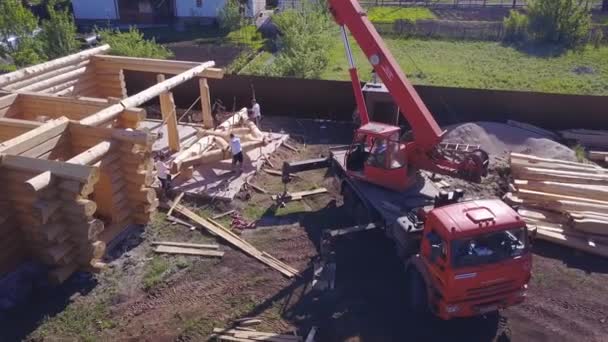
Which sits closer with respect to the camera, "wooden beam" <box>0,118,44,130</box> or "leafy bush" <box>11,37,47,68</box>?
"wooden beam" <box>0,118,44,130</box>

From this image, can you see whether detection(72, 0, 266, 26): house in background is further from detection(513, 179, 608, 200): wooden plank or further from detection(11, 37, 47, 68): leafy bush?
detection(513, 179, 608, 200): wooden plank

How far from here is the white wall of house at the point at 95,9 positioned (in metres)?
41.3

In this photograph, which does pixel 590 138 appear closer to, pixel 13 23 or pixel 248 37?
pixel 248 37

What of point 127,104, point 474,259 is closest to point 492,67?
point 127,104

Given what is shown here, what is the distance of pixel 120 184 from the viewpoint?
13.2 meters

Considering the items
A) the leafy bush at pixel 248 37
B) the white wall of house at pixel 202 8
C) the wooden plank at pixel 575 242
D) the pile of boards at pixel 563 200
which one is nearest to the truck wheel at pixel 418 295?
the pile of boards at pixel 563 200

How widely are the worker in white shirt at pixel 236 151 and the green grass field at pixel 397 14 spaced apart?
2731 centimetres

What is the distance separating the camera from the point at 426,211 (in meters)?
11.1

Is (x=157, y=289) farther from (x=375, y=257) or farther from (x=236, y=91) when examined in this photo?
(x=236, y=91)

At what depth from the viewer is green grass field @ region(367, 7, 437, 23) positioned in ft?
137

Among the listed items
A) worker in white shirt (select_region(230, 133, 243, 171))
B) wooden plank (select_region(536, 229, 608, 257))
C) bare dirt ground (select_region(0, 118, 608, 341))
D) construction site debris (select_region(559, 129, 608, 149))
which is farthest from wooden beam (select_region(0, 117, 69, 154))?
construction site debris (select_region(559, 129, 608, 149))

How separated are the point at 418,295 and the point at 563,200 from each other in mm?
6209

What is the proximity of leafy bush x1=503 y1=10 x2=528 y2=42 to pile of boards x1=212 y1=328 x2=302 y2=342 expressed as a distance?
98.2 feet

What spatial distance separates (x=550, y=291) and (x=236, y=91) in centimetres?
1481
